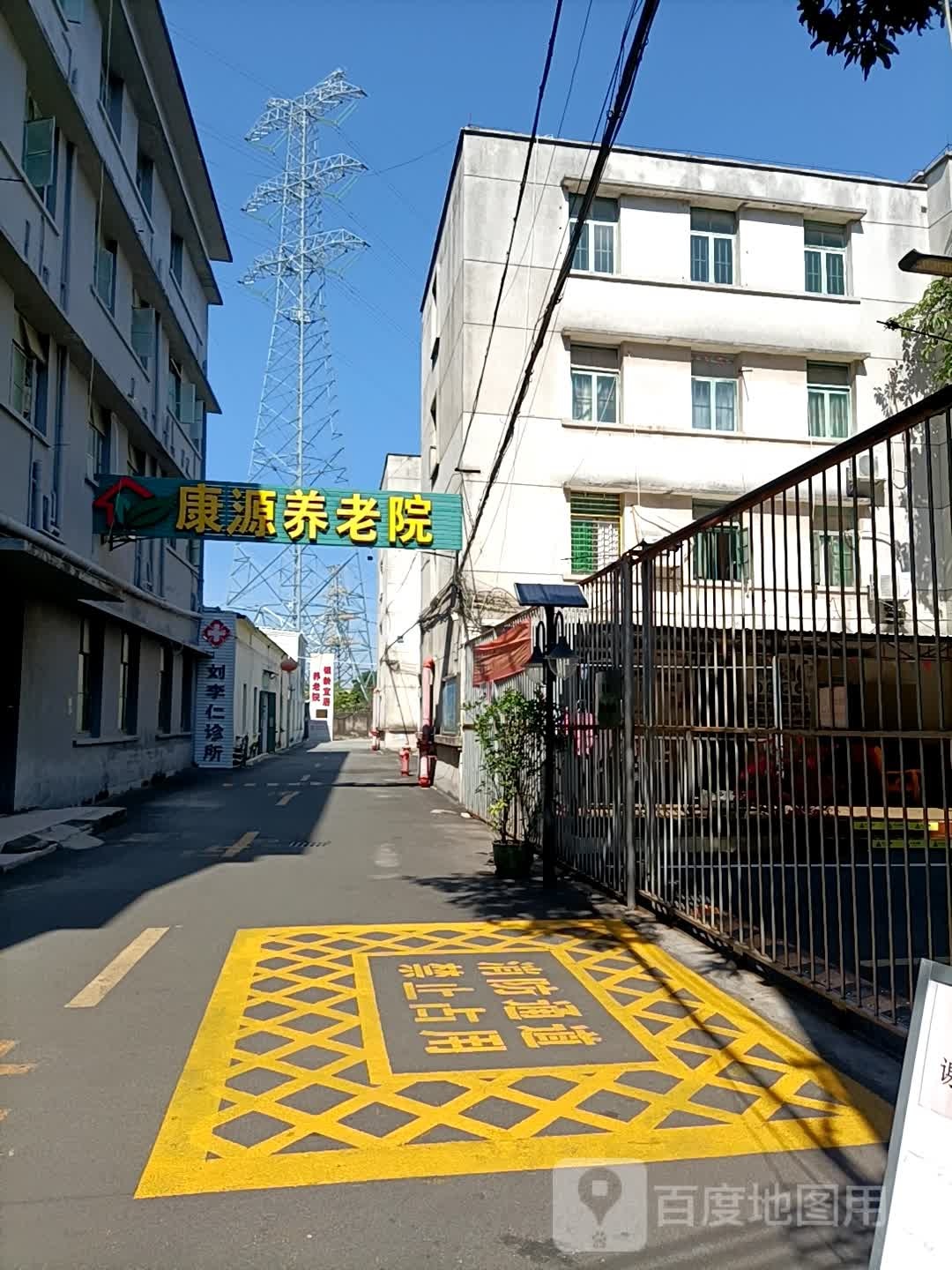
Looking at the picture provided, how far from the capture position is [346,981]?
6.30 m

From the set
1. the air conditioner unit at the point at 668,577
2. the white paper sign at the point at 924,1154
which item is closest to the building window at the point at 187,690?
the air conditioner unit at the point at 668,577

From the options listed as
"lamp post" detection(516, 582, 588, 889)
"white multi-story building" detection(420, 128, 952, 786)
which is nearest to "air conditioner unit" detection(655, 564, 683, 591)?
"lamp post" detection(516, 582, 588, 889)

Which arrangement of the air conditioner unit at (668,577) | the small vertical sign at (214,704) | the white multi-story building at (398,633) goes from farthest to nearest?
the white multi-story building at (398,633), the small vertical sign at (214,704), the air conditioner unit at (668,577)

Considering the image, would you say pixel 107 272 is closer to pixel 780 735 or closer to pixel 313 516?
pixel 313 516

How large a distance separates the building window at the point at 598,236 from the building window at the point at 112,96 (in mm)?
8510

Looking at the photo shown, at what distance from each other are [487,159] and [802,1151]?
19.3 metres

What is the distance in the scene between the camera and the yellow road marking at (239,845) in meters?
11.7

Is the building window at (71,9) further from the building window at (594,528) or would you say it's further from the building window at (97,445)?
the building window at (594,528)

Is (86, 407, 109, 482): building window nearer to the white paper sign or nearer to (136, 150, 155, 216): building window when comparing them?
(136, 150, 155, 216): building window

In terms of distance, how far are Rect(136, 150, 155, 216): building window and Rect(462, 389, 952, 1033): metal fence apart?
15159 mm


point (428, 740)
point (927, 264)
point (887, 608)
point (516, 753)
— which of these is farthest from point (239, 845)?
point (428, 740)

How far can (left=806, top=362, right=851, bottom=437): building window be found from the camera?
20.9 meters

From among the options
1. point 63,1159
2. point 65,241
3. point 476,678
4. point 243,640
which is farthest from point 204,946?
point 243,640

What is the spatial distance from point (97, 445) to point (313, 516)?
404 cm
